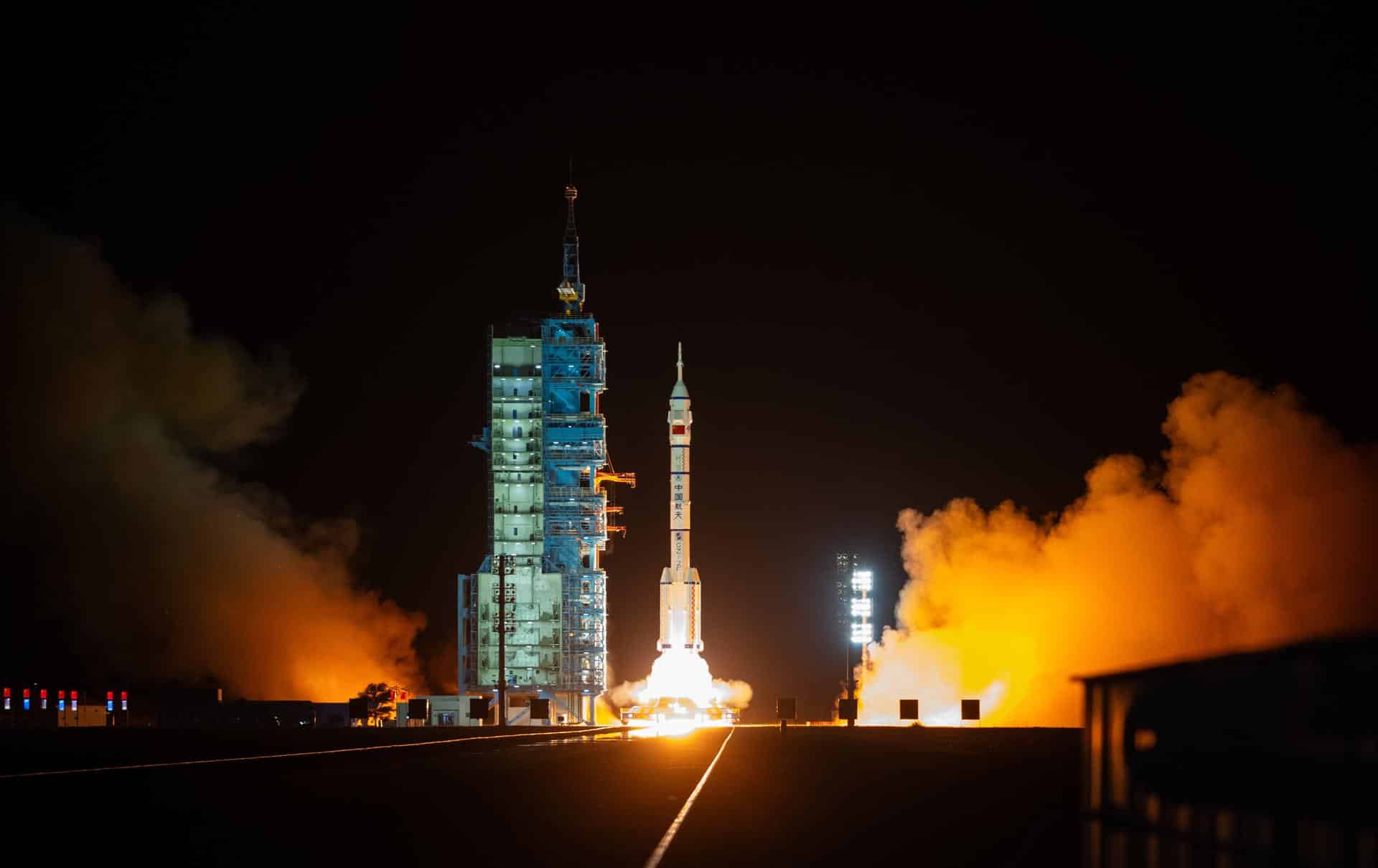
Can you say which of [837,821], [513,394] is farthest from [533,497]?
[837,821]

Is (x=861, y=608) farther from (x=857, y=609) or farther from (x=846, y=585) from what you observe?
→ (x=846, y=585)

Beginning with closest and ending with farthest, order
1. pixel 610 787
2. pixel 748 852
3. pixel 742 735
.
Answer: pixel 748 852 → pixel 610 787 → pixel 742 735

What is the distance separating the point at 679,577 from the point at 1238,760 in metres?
76.2

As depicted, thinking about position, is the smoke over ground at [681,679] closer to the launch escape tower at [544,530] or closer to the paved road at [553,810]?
the launch escape tower at [544,530]

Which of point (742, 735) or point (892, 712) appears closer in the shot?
point (742, 735)

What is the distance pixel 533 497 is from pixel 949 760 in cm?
5398

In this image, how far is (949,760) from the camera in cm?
3169

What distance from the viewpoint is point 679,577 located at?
270 ft

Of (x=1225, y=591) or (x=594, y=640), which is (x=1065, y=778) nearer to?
(x=1225, y=591)

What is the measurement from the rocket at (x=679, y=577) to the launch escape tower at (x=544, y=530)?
10.8 feet

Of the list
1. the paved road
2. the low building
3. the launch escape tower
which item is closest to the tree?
the launch escape tower

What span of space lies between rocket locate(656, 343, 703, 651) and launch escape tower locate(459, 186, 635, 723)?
3291 millimetres

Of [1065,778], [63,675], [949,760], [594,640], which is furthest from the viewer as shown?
[594,640]

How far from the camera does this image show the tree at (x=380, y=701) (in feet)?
250
